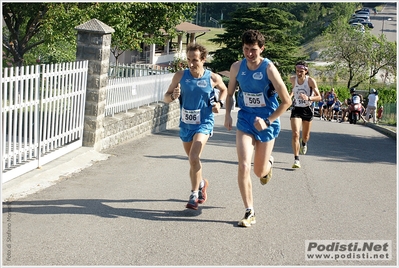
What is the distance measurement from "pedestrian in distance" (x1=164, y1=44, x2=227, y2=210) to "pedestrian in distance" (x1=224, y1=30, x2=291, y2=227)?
0.35 meters

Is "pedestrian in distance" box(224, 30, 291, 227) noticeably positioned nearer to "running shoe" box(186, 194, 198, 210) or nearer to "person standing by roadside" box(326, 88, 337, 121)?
"running shoe" box(186, 194, 198, 210)

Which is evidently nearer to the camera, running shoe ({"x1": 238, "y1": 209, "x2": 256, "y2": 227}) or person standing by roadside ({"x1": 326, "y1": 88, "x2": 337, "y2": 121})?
running shoe ({"x1": 238, "y1": 209, "x2": 256, "y2": 227})

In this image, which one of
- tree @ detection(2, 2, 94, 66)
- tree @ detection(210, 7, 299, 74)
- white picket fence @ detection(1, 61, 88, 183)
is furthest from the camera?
tree @ detection(210, 7, 299, 74)

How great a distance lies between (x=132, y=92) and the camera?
631 inches

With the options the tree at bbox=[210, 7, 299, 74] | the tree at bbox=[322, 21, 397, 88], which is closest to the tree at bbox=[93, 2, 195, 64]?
the tree at bbox=[210, 7, 299, 74]

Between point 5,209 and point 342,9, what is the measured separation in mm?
109853

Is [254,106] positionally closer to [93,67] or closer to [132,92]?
[93,67]

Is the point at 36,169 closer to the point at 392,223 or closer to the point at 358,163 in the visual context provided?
the point at 392,223

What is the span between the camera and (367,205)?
31.2 feet

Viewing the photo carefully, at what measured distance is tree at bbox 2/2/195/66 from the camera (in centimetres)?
2462

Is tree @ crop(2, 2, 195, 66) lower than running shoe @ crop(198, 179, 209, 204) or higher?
higher

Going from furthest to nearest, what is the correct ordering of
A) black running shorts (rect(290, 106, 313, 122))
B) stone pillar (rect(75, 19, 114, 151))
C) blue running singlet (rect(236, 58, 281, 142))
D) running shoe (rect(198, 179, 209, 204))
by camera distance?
black running shorts (rect(290, 106, 313, 122)) → stone pillar (rect(75, 19, 114, 151)) → running shoe (rect(198, 179, 209, 204)) → blue running singlet (rect(236, 58, 281, 142))

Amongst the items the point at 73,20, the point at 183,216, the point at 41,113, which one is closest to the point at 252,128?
the point at 183,216

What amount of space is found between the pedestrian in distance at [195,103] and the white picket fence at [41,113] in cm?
221
